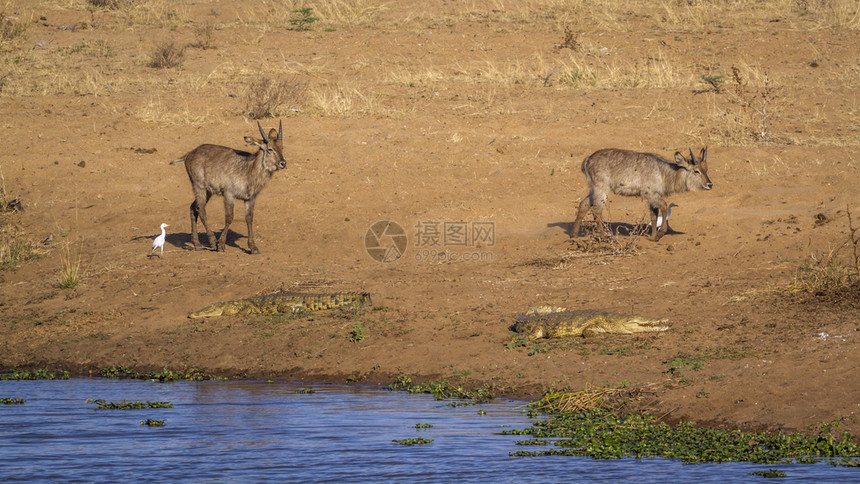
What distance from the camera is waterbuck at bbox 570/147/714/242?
13312 millimetres

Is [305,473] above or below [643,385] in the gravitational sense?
below

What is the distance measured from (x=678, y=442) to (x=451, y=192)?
9363mm

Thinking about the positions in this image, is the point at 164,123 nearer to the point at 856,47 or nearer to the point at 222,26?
the point at 222,26

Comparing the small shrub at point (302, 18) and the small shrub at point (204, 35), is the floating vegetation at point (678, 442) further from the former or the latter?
the small shrub at point (302, 18)

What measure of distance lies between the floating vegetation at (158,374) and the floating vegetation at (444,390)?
A: 190 cm

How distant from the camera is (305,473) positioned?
6.58m

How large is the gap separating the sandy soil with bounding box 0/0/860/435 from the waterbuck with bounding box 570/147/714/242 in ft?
1.96

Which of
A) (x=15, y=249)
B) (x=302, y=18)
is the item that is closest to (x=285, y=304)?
(x=15, y=249)

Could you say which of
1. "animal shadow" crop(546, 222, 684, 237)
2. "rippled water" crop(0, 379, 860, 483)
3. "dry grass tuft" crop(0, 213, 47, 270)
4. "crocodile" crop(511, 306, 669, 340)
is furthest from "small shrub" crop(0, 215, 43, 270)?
"crocodile" crop(511, 306, 669, 340)

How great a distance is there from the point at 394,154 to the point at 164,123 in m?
4.89

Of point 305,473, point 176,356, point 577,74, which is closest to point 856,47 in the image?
point 577,74

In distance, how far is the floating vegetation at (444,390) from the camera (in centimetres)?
863

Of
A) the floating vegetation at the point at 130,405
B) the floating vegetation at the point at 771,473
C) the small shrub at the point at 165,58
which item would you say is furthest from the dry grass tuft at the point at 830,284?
the small shrub at the point at 165,58

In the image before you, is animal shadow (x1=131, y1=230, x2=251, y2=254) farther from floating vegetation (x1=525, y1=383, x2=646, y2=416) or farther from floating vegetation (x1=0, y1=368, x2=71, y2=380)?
floating vegetation (x1=525, y1=383, x2=646, y2=416)
